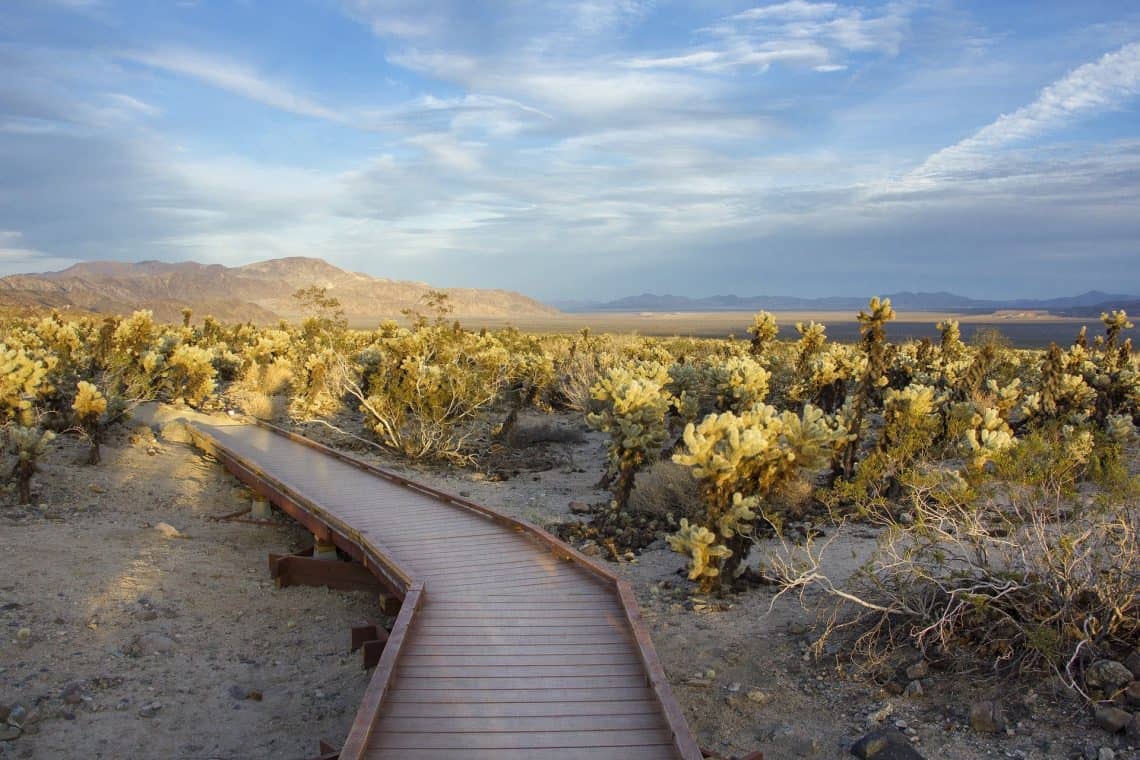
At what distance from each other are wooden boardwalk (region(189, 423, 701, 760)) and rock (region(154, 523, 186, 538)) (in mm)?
1464

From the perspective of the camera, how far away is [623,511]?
444 inches

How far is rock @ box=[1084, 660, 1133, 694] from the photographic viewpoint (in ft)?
16.6

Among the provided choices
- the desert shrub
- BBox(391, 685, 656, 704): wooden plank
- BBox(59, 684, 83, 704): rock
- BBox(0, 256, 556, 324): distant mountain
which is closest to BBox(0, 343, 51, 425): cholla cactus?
the desert shrub

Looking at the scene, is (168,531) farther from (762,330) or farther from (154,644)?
(762,330)

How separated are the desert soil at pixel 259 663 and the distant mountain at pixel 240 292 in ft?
231

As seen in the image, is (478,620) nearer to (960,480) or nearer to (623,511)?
(623,511)

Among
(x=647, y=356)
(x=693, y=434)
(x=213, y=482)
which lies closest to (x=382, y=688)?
(x=693, y=434)

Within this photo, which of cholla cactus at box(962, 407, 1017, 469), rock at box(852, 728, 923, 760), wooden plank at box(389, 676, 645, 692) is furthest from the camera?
cholla cactus at box(962, 407, 1017, 469)

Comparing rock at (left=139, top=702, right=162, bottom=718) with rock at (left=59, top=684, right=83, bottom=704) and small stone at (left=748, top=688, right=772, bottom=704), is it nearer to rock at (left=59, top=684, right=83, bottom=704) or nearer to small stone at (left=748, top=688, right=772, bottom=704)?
rock at (left=59, top=684, right=83, bottom=704)

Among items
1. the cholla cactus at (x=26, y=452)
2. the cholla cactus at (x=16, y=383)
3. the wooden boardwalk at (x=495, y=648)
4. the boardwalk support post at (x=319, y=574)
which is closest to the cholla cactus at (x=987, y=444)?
the wooden boardwalk at (x=495, y=648)

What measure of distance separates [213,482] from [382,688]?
9.30 metres

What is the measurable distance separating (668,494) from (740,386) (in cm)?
340

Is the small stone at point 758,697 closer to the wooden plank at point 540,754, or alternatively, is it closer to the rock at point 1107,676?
the wooden plank at point 540,754

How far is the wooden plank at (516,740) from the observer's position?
181 inches
